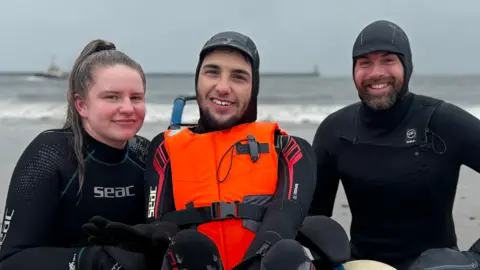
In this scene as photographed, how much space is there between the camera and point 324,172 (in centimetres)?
320

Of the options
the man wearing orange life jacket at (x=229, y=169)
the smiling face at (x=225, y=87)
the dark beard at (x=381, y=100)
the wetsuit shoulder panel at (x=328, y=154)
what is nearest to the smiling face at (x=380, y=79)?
the dark beard at (x=381, y=100)

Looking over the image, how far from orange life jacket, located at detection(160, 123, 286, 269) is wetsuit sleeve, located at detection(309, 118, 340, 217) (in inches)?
31.8

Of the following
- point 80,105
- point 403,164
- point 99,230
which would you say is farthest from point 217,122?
point 403,164

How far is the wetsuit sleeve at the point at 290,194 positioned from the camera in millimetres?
2074

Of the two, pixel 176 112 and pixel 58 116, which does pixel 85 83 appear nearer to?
pixel 176 112

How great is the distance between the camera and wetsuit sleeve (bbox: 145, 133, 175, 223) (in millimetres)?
2307

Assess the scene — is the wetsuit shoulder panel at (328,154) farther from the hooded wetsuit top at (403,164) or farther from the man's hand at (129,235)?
the man's hand at (129,235)

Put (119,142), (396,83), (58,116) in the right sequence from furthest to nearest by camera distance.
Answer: (58,116) < (396,83) < (119,142)

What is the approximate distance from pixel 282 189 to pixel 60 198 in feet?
3.25

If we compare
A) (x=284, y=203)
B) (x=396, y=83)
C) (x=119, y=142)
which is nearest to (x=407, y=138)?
(x=396, y=83)

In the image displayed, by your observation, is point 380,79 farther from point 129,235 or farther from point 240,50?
point 129,235

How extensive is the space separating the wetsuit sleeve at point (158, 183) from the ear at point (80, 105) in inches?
14.0

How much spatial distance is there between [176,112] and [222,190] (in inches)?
31.0

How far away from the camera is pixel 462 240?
486 centimetres
